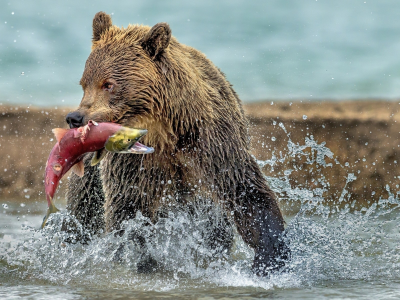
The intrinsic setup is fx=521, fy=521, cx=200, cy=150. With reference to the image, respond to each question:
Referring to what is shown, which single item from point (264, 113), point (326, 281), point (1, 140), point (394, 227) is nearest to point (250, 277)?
point (326, 281)

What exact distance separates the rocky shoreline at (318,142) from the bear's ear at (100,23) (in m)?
7.22

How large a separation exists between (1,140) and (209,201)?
9.92 m

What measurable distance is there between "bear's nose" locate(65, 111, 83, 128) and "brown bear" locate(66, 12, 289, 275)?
A: 0.20 meters

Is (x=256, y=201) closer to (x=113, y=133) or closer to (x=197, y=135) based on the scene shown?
(x=197, y=135)

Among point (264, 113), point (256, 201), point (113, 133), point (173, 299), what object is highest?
point (264, 113)

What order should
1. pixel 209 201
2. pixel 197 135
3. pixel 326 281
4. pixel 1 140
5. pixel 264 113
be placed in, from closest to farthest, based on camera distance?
1. pixel 326 281
2. pixel 197 135
3. pixel 209 201
4. pixel 264 113
5. pixel 1 140

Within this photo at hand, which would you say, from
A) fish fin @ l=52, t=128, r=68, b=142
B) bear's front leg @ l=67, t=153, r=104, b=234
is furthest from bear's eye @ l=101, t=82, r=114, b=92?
bear's front leg @ l=67, t=153, r=104, b=234

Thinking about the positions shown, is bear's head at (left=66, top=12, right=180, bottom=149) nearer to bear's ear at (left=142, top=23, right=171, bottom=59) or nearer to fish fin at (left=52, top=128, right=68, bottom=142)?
bear's ear at (left=142, top=23, right=171, bottom=59)

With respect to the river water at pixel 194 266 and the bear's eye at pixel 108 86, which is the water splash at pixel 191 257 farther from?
the bear's eye at pixel 108 86

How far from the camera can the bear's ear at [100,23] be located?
15.3 ft

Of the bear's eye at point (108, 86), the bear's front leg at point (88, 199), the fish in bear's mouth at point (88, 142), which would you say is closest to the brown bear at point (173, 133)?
the bear's eye at point (108, 86)

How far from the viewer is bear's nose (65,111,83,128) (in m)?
3.83

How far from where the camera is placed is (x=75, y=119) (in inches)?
151

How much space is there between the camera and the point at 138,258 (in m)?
5.20
